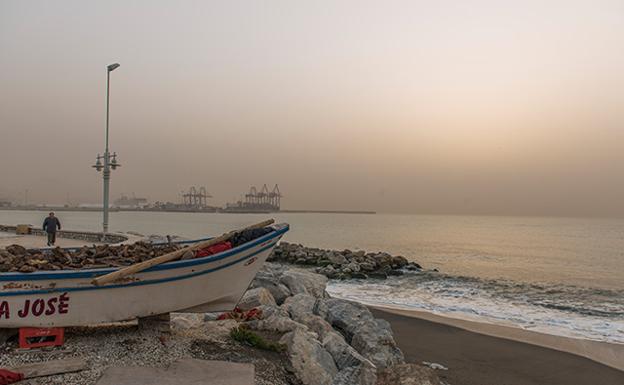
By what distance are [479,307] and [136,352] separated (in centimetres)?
1470

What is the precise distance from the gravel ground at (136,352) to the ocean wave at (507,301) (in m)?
10.5

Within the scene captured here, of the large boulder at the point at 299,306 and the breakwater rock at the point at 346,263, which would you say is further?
the breakwater rock at the point at 346,263

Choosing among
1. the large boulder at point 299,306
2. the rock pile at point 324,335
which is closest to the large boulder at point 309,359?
the rock pile at point 324,335

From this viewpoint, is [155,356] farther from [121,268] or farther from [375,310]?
[375,310]

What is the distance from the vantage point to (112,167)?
76.4ft

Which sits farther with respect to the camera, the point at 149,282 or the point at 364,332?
the point at 364,332

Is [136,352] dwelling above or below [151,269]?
below

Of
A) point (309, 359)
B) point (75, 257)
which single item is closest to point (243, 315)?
point (309, 359)

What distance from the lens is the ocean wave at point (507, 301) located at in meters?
14.6

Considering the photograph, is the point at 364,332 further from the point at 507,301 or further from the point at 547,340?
the point at 507,301

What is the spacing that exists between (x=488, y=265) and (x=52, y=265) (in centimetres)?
3578

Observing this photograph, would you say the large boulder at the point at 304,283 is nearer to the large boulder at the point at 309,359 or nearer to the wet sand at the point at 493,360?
the wet sand at the point at 493,360

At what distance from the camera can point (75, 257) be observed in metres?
6.82

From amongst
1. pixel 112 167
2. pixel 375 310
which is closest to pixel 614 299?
pixel 375 310
